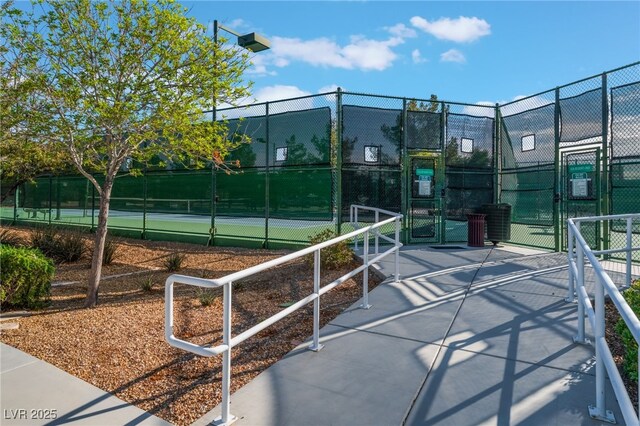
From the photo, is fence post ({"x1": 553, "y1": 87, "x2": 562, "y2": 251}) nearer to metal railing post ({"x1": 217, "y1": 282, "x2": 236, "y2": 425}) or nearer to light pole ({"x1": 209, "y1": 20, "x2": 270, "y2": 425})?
light pole ({"x1": 209, "y1": 20, "x2": 270, "y2": 425})

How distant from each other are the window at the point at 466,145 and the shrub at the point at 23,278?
9.73 meters

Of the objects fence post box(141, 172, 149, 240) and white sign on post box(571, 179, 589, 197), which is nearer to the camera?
white sign on post box(571, 179, 589, 197)

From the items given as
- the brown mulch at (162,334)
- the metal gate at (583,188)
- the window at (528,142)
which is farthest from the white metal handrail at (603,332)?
the window at (528,142)

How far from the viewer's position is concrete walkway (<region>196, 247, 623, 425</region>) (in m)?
3.18

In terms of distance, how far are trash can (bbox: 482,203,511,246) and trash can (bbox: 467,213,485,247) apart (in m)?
0.28

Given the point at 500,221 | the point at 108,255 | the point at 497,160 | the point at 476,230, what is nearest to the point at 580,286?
the point at 476,230

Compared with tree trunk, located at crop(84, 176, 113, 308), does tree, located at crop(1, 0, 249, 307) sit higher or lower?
higher

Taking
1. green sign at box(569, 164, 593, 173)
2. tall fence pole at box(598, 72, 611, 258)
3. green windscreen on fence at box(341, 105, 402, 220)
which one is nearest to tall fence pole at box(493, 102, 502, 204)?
green sign at box(569, 164, 593, 173)

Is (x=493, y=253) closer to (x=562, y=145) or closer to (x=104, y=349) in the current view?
(x=562, y=145)

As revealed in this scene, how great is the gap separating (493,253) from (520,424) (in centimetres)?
717

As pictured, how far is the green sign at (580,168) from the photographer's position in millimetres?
9164

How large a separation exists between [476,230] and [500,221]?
0.64 meters

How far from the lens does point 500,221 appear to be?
35.7 feet

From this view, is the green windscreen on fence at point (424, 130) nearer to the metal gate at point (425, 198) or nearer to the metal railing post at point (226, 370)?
the metal gate at point (425, 198)
